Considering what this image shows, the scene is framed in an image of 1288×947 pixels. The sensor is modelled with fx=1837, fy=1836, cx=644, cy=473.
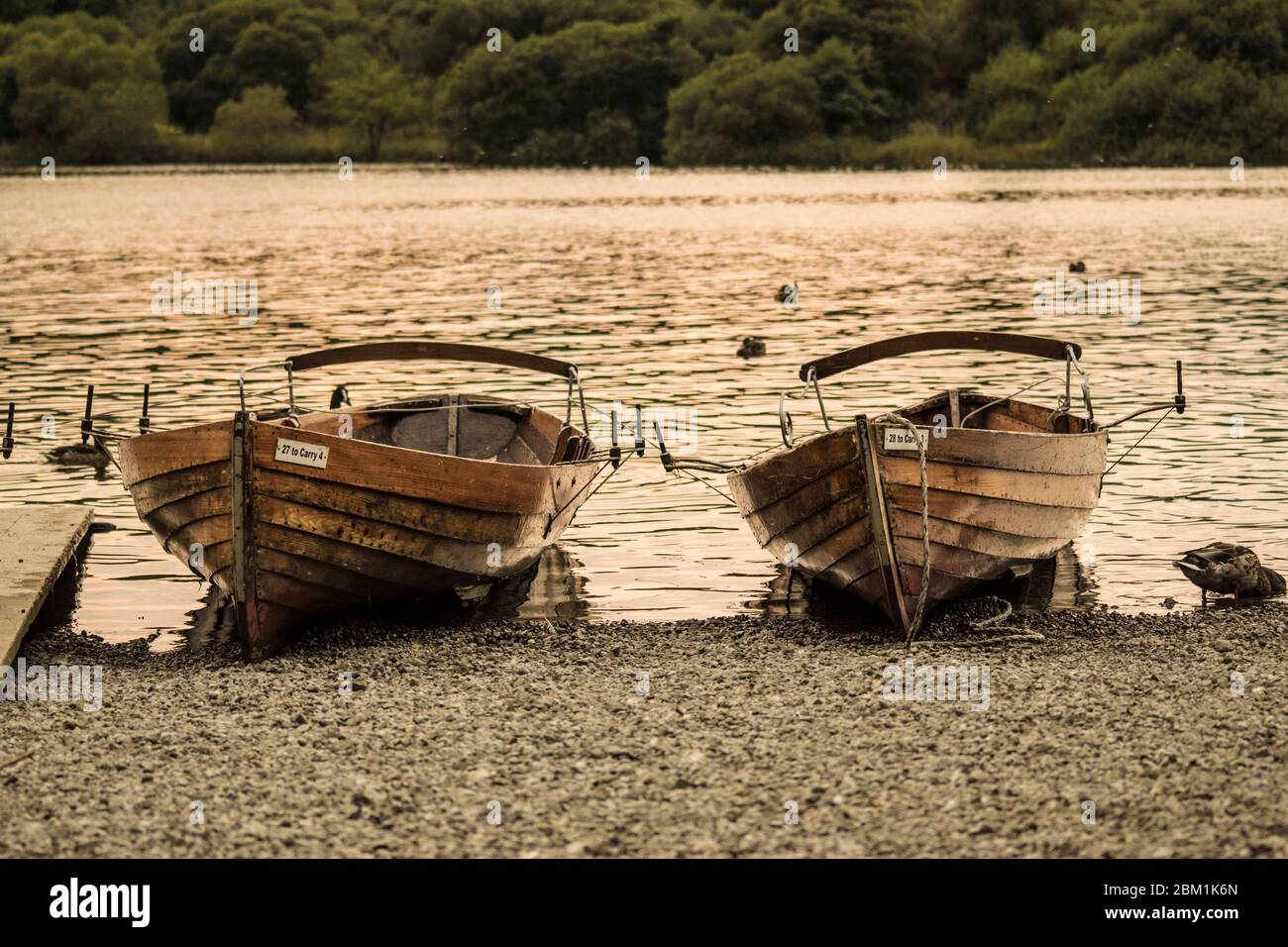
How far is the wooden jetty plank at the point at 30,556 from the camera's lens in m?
12.9

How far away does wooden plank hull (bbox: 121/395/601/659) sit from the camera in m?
12.8

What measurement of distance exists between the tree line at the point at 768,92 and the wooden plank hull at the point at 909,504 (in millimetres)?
130868

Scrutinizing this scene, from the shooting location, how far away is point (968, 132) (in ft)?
546

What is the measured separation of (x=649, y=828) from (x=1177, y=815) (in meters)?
2.46

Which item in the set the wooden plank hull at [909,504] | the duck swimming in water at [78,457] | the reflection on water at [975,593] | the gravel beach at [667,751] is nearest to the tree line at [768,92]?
the duck swimming in water at [78,457]

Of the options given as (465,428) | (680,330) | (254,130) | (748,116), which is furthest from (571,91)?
A: (465,428)

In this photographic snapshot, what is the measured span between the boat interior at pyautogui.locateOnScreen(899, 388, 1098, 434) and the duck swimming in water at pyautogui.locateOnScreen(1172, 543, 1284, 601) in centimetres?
155

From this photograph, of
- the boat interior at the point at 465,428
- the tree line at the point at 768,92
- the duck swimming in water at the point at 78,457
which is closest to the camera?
the boat interior at the point at 465,428

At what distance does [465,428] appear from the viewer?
16.8 m

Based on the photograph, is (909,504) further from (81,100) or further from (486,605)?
(81,100)

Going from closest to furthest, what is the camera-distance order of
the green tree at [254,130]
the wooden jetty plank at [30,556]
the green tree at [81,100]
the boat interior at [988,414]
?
1. the wooden jetty plank at [30,556]
2. the boat interior at [988,414]
3. the green tree at [81,100]
4. the green tree at [254,130]

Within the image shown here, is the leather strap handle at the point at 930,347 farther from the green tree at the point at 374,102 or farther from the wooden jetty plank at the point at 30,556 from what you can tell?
the green tree at the point at 374,102
